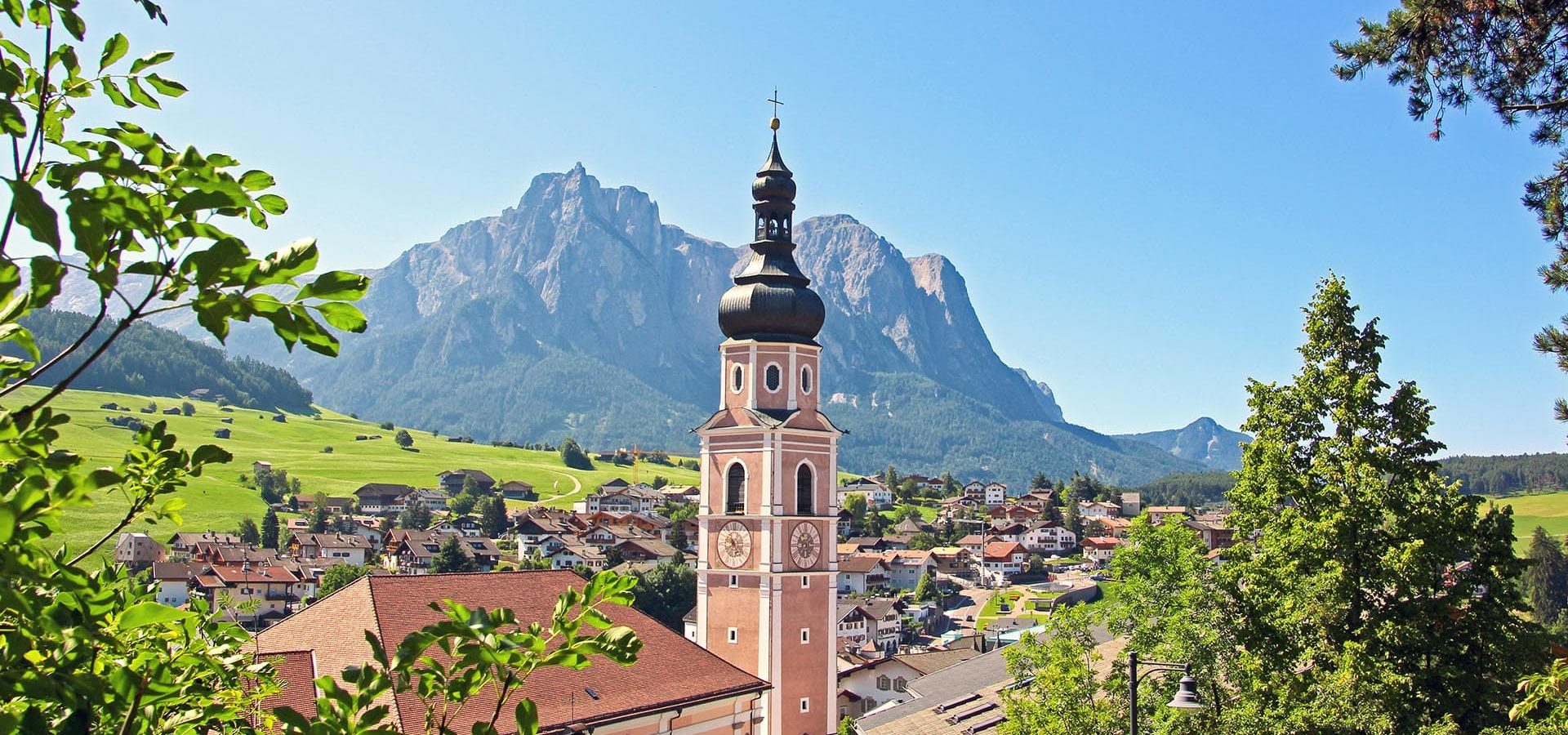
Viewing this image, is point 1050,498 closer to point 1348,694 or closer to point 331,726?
point 1348,694

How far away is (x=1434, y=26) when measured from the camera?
34.9ft

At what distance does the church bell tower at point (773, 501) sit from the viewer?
32.7 metres

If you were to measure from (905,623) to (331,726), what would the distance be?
91926mm

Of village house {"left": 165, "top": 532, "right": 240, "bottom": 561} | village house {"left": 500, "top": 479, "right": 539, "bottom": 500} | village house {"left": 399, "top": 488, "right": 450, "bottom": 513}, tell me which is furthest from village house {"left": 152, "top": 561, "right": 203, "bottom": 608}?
village house {"left": 500, "top": 479, "right": 539, "bottom": 500}

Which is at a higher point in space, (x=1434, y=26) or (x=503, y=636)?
(x=1434, y=26)

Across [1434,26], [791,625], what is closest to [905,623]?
[791,625]

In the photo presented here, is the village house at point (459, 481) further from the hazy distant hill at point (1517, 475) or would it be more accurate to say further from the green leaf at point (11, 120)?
the green leaf at point (11, 120)

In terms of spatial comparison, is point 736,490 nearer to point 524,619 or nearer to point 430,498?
point 524,619

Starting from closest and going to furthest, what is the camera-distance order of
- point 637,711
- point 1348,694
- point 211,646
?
point 211,646
point 1348,694
point 637,711

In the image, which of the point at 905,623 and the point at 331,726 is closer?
the point at 331,726

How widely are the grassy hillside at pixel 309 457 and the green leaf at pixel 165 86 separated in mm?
105872

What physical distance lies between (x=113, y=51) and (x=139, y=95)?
0.13 m

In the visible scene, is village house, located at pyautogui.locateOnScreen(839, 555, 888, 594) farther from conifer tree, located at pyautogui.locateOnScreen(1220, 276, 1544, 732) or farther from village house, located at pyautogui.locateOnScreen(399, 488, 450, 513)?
conifer tree, located at pyautogui.locateOnScreen(1220, 276, 1544, 732)

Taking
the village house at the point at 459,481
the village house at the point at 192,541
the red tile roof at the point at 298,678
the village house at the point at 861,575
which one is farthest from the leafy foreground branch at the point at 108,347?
the village house at the point at 459,481
